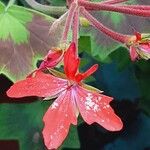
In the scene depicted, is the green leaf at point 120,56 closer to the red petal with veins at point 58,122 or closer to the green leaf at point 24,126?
the green leaf at point 24,126

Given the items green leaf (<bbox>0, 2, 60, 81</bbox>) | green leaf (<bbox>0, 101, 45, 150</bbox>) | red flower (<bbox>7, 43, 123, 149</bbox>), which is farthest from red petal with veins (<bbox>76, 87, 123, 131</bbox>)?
green leaf (<bbox>0, 101, 45, 150</bbox>)

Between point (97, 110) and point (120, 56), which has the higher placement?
point (97, 110)

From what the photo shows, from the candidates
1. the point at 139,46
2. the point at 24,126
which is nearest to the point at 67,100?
the point at 139,46

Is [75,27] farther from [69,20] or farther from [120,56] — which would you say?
[120,56]

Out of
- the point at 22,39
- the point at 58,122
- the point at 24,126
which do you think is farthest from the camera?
the point at 24,126

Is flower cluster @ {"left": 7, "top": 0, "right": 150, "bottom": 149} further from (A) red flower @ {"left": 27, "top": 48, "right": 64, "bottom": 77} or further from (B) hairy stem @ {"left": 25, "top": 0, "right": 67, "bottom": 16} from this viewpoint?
(B) hairy stem @ {"left": 25, "top": 0, "right": 67, "bottom": 16}

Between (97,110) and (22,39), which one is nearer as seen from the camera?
(97,110)

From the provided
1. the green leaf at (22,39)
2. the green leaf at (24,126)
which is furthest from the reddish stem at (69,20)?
the green leaf at (24,126)
